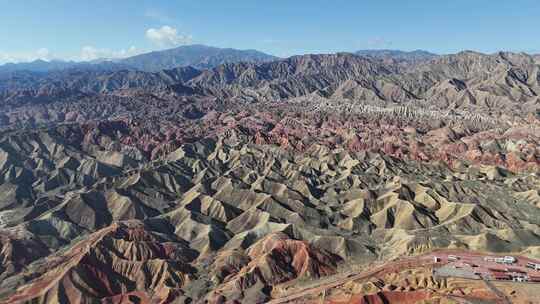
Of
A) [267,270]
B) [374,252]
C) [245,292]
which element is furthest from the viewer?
[374,252]

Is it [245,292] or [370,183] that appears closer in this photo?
[245,292]

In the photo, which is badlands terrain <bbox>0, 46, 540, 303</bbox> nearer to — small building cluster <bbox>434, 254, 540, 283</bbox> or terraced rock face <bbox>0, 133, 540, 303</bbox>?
terraced rock face <bbox>0, 133, 540, 303</bbox>

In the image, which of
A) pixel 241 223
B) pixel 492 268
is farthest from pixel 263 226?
pixel 492 268

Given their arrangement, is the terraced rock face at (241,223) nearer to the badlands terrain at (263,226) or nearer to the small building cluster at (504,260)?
the badlands terrain at (263,226)

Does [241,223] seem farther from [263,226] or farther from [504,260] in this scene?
[504,260]

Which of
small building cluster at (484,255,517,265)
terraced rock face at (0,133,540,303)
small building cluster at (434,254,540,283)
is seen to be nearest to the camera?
small building cluster at (434,254,540,283)

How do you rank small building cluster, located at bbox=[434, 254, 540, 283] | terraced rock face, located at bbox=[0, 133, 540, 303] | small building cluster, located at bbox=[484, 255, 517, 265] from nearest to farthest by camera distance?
small building cluster, located at bbox=[434, 254, 540, 283] < small building cluster, located at bbox=[484, 255, 517, 265] < terraced rock face, located at bbox=[0, 133, 540, 303]

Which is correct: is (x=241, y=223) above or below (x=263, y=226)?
below

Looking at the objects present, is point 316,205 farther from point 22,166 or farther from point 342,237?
point 22,166

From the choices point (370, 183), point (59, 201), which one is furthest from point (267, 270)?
point (59, 201)

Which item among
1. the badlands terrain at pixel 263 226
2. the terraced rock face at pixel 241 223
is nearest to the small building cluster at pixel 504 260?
the badlands terrain at pixel 263 226

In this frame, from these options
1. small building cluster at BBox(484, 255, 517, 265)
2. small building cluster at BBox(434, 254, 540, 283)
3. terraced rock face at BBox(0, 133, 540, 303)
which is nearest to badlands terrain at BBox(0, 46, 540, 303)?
terraced rock face at BBox(0, 133, 540, 303)
